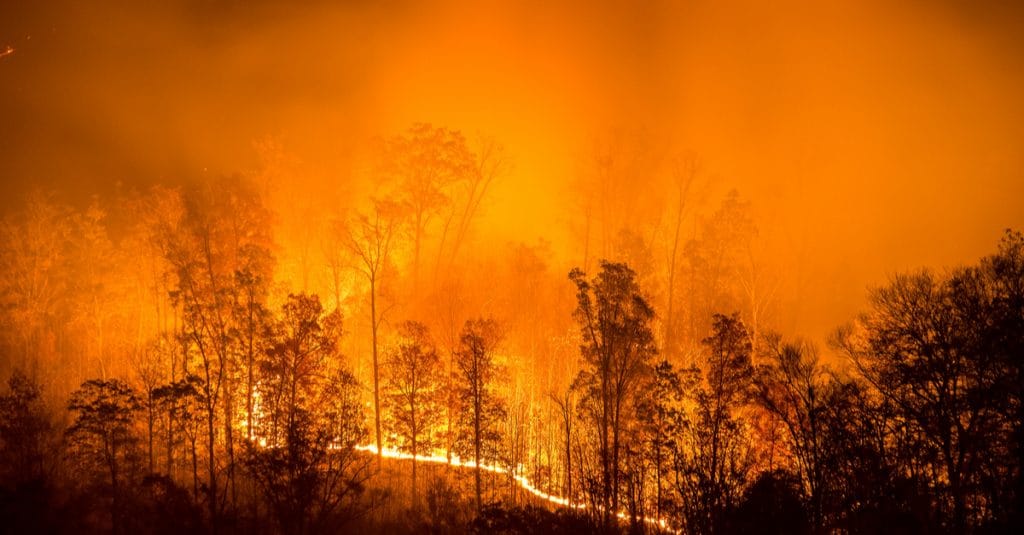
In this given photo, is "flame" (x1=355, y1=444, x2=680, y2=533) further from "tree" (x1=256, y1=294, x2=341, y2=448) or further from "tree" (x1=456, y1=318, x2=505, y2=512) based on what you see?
"tree" (x1=256, y1=294, x2=341, y2=448)

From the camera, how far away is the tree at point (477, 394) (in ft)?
120

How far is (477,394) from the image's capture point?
3653 cm

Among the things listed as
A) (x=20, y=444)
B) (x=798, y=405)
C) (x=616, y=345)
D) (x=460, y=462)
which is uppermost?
(x=616, y=345)

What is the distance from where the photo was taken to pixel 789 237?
7062cm

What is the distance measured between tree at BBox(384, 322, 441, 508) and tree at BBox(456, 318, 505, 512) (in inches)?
63.9

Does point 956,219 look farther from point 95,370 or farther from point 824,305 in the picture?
point 95,370

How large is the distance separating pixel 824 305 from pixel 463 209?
39.5 metres

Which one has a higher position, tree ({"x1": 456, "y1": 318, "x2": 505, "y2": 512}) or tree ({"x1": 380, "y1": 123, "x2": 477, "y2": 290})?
tree ({"x1": 380, "y1": 123, "x2": 477, "y2": 290})

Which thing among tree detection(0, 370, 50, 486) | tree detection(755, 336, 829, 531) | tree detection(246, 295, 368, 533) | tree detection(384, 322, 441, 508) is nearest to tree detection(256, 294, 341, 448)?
tree detection(246, 295, 368, 533)

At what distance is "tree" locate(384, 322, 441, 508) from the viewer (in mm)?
37562

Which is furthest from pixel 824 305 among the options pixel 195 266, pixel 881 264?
pixel 195 266

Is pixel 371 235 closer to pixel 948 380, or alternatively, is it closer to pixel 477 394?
pixel 477 394

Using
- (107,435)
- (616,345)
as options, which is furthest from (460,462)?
(107,435)

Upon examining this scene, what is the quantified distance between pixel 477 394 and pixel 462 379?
5.54ft
